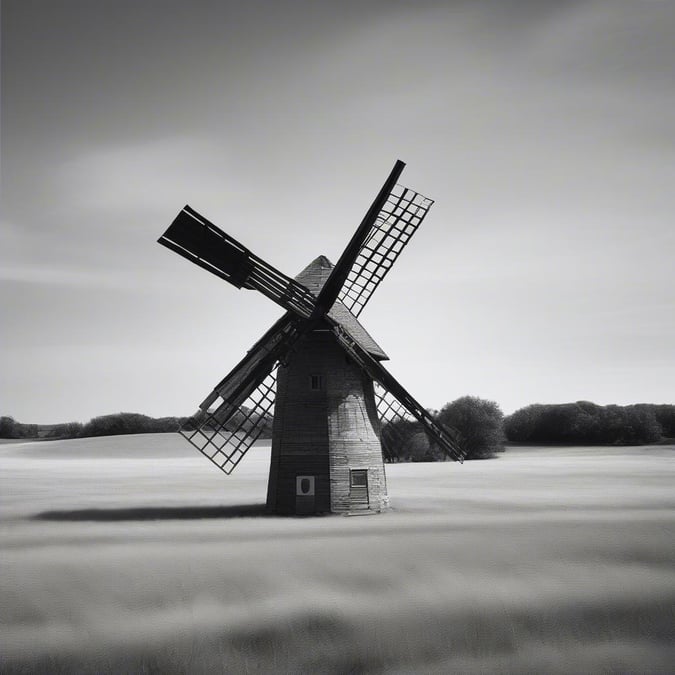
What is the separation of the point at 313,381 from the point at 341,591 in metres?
11.8

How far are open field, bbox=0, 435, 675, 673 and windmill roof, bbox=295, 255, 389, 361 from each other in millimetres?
6597

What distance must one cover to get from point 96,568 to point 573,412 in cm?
9919

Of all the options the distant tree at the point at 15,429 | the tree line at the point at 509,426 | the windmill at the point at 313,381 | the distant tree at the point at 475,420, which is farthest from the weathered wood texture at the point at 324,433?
the distant tree at the point at 15,429

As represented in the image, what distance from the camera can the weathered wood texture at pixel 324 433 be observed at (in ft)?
88.1

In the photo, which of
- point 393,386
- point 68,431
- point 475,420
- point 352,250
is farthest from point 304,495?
point 68,431

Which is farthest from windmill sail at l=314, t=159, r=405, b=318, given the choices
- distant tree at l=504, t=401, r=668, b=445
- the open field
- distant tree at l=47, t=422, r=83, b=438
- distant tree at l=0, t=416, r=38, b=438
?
distant tree at l=0, t=416, r=38, b=438

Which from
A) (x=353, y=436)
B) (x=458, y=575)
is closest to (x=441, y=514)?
(x=353, y=436)

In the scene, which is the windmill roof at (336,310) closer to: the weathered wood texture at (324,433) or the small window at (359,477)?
the weathered wood texture at (324,433)

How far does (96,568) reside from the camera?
18656 mm

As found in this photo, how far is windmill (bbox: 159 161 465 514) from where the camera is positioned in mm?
26484

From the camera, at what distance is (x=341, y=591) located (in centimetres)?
1658

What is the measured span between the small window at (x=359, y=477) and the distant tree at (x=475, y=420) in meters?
61.6

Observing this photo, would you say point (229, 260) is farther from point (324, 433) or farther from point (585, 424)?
point (585, 424)

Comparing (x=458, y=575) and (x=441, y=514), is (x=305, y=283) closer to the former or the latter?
(x=441, y=514)
